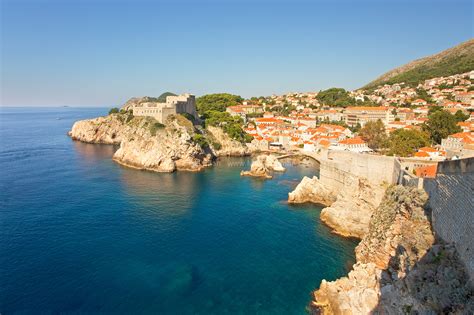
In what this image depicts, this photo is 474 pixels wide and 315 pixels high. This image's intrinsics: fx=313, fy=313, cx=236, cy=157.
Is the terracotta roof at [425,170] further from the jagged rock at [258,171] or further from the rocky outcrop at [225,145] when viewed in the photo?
Result: the rocky outcrop at [225,145]

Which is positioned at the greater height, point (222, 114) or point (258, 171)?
point (222, 114)

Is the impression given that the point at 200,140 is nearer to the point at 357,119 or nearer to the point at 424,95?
the point at 357,119

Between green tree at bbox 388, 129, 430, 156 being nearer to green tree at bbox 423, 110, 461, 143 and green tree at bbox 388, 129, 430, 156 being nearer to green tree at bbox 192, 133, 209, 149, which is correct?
green tree at bbox 423, 110, 461, 143

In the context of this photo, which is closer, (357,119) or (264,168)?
(264,168)

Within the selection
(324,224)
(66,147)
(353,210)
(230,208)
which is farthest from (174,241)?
(66,147)

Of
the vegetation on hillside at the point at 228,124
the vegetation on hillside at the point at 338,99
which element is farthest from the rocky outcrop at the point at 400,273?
the vegetation on hillside at the point at 338,99

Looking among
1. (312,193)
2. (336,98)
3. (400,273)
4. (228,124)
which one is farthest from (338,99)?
(400,273)
